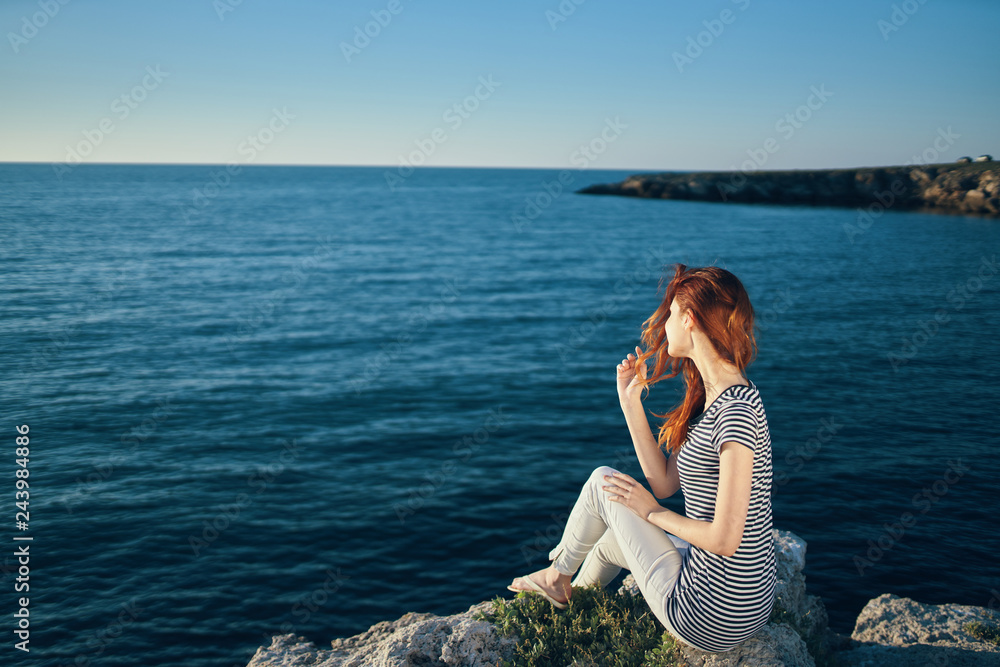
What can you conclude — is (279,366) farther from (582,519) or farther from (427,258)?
(427,258)

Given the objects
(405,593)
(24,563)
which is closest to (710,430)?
(405,593)

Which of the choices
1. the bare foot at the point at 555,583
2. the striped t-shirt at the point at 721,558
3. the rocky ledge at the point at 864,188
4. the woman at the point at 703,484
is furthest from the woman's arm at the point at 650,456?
the rocky ledge at the point at 864,188

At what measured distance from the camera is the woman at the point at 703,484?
4.33 m

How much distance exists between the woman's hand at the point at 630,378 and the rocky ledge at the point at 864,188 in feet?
305

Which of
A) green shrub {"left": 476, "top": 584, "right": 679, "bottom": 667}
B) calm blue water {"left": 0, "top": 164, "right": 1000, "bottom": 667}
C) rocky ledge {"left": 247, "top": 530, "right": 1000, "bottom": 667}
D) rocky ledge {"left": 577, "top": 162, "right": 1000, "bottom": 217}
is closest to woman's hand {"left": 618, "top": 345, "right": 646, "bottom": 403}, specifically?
green shrub {"left": 476, "top": 584, "right": 679, "bottom": 667}

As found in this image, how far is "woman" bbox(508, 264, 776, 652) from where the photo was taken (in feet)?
14.2

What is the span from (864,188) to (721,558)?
11394cm

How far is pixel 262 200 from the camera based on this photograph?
4820 inches

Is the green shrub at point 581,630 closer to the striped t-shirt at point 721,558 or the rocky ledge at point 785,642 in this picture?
the rocky ledge at point 785,642

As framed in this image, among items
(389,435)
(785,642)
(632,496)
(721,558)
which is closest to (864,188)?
(389,435)

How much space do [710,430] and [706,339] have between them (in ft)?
2.16

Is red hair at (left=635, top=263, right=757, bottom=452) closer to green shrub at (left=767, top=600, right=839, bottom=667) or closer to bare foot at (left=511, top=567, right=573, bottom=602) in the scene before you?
bare foot at (left=511, top=567, right=573, bottom=602)

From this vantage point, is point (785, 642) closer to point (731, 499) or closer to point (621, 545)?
point (621, 545)

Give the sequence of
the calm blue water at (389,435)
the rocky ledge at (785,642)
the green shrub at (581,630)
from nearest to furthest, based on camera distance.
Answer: the rocky ledge at (785,642) < the green shrub at (581,630) < the calm blue water at (389,435)
